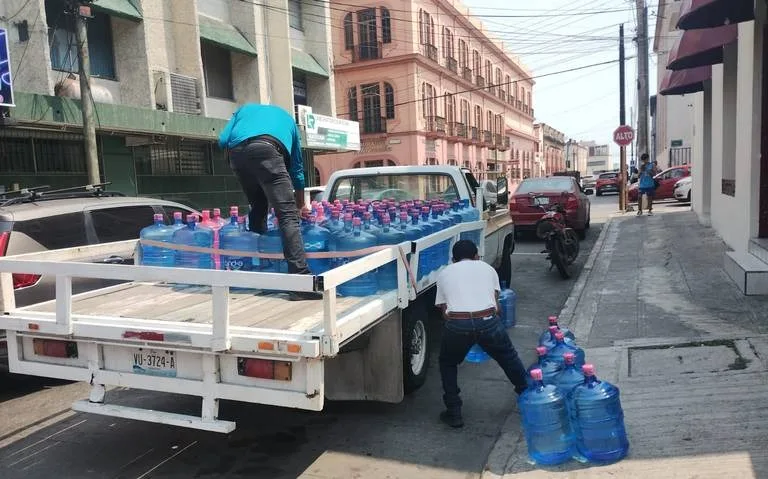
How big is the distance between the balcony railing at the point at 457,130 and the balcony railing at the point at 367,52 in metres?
7.15

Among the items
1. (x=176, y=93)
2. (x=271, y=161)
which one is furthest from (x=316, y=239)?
(x=176, y=93)

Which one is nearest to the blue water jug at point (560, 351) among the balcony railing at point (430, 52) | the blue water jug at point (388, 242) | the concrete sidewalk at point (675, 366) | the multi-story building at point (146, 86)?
the concrete sidewalk at point (675, 366)

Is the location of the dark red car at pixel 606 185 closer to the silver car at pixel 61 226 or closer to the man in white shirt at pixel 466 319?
the silver car at pixel 61 226

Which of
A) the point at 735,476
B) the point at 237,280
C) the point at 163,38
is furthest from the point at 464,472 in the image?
the point at 163,38

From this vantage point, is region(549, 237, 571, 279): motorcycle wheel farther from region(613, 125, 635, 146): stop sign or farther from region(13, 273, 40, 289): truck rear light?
region(613, 125, 635, 146): stop sign

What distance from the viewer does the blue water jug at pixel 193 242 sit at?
4688 mm

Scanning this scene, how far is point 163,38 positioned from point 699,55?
44.4ft

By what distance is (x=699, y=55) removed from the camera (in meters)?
9.59

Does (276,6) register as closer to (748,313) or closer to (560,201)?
(560,201)

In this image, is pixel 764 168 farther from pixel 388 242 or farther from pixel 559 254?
pixel 388 242

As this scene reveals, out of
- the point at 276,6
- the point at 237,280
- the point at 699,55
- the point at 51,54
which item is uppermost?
the point at 276,6

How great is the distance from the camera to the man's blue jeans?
14.0ft

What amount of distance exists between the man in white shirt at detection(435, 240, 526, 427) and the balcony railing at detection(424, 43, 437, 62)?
32.2 meters

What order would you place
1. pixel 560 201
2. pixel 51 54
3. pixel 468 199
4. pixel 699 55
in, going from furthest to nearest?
1. pixel 51 54
2. pixel 560 201
3. pixel 699 55
4. pixel 468 199
